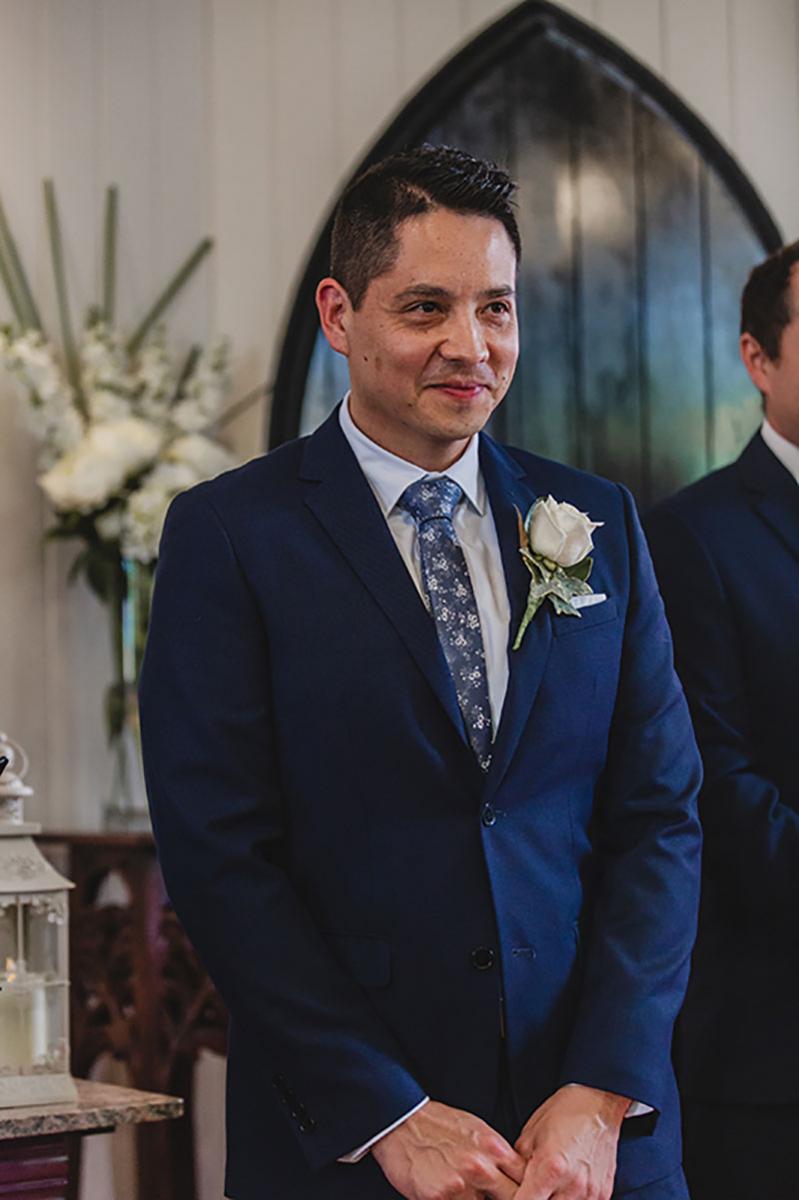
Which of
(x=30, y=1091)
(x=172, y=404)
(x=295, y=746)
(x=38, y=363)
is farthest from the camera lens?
(x=172, y=404)

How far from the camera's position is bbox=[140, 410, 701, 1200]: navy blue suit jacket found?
1791mm

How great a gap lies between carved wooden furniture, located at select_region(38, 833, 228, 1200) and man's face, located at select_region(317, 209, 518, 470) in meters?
1.71

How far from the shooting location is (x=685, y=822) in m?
1.97

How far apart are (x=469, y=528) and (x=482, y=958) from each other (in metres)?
0.45

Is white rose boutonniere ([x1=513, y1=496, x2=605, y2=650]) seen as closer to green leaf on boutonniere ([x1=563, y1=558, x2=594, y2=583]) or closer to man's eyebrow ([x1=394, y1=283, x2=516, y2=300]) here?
green leaf on boutonniere ([x1=563, y1=558, x2=594, y2=583])

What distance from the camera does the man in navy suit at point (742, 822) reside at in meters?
2.32

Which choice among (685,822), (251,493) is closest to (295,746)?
(251,493)

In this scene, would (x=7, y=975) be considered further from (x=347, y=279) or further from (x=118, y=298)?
(x=118, y=298)

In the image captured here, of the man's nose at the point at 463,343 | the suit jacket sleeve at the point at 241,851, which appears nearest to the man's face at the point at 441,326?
the man's nose at the point at 463,343

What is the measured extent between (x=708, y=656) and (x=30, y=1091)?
97cm

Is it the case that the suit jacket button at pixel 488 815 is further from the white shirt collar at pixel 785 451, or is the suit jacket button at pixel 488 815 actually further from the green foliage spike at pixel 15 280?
the green foliage spike at pixel 15 280

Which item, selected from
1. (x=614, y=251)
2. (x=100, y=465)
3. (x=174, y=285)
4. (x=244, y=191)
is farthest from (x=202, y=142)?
(x=614, y=251)

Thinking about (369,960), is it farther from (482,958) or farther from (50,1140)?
(50,1140)

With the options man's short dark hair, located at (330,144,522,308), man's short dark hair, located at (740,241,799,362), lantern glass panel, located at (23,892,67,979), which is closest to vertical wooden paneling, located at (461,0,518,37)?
man's short dark hair, located at (740,241,799,362)
